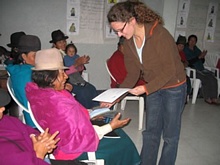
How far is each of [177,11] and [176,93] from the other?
3.49 metres

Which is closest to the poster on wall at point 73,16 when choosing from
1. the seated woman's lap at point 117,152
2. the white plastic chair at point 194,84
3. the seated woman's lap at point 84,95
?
the seated woman's lap at point 84,95

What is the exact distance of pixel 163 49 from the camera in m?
1.43

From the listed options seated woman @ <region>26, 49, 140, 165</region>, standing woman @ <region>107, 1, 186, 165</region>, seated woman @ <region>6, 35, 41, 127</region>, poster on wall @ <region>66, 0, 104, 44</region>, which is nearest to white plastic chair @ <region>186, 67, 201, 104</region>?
poster on wall @ <region>66, 0, 104, 44</region>

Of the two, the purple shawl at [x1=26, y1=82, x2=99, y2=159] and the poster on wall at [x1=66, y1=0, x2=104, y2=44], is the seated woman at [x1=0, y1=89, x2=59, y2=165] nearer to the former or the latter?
the purple shawl at [x1=26, y1=82, x2=99, y2=159]

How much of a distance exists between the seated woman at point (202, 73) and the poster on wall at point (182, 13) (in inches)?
19.1

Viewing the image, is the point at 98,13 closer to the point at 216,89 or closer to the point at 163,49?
the point at 216,89

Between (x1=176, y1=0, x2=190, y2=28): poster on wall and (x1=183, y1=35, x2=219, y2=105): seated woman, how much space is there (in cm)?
49

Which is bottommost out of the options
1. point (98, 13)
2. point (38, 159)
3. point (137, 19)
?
point (38, 159)

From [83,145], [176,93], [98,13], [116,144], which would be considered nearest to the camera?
[83,145]

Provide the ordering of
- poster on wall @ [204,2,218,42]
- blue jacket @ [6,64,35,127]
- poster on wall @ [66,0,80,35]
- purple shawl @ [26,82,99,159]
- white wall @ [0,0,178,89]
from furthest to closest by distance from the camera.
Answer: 1. poster on wall @ [204,2,218,42]
2. poster on wall @ [66,0,80,35]
3. white wall @ [0,0,178,89]
4. blue jacket @ [6,64,35,127]
5. purple shawl @ [26,82,99,159]

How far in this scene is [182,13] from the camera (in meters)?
4.67

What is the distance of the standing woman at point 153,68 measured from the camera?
139cm

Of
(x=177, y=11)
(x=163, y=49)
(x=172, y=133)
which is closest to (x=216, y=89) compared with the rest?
(x=177, y=11)

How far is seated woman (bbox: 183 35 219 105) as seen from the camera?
406cm
